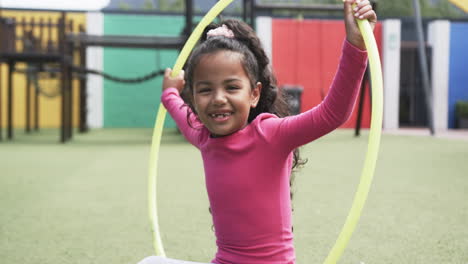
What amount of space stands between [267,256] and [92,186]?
109 inches

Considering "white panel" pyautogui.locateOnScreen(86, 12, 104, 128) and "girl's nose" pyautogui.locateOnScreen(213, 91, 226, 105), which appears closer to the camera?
"girl's nose" pyautogui.locateOnScreen(213, 91, 226, 105)

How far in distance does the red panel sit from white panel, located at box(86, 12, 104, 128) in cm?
407

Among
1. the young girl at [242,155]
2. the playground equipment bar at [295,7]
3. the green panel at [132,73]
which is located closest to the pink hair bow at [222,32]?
the young girl at [242,155]

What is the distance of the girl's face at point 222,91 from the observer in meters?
1.46

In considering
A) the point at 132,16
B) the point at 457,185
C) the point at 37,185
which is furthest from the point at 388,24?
the point at 37,185

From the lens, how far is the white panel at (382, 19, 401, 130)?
13.1 m

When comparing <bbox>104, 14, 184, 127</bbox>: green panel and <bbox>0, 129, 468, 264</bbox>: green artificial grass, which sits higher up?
<bbox>104, 14, 184, 127</bbox>: green panel

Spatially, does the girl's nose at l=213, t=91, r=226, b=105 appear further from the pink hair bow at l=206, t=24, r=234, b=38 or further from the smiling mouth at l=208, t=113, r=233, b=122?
the pink hair bow at l=206, t=24, r=234, b=38

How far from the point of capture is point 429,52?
1379 centimetres

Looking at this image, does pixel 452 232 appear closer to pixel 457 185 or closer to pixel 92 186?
pixel 457 185

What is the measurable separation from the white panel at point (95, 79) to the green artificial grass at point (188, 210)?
7388 millimetres

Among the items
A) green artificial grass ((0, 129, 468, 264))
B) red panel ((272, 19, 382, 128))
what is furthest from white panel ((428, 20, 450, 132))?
green artificial grass ((0, 129, 468, 264))

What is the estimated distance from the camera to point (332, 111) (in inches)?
50.8

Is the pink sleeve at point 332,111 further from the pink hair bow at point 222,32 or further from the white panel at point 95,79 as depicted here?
the white panel at point 95,79
